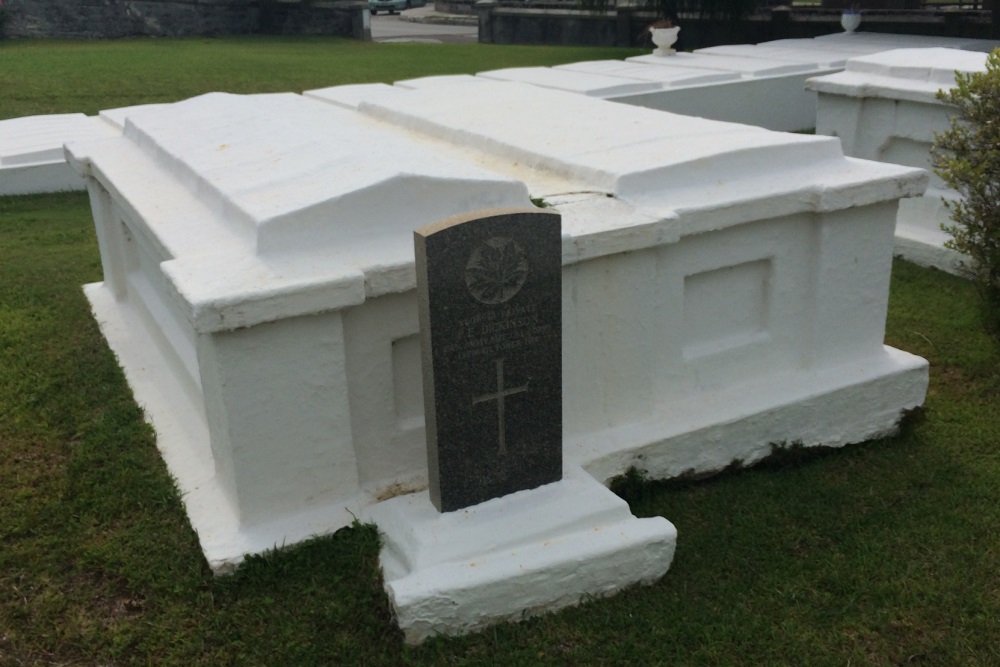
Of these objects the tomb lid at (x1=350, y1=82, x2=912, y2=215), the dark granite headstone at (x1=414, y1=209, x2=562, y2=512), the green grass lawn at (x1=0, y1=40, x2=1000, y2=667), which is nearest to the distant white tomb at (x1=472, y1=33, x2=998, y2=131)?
the tomb lid at (x1=350, y1=82, x2=912, y2=215)

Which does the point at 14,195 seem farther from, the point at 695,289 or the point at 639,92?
the point at 695,289

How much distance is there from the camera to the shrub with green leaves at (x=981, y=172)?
5.01 m

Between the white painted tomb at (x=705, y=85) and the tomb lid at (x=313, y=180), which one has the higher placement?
the tomb lid at (x=313, y=180)

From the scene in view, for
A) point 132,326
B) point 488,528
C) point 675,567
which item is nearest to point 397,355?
point 488,528

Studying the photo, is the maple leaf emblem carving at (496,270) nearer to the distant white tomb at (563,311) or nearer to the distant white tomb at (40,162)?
the distant white tomb at (563,311)

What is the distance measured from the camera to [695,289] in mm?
4312

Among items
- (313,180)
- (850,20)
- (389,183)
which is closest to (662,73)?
(850,20)

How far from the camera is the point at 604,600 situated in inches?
138

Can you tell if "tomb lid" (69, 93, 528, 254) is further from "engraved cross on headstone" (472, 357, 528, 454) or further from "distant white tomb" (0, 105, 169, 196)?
"distant white tomb" (0, 105, 169, 196)

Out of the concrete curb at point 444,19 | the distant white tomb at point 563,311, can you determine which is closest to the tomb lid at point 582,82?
the distant white tomb at point 563,311

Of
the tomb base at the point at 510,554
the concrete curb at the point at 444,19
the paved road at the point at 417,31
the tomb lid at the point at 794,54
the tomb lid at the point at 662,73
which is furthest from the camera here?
the concrete curb at the point at 444,19

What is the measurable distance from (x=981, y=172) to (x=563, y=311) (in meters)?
2.47

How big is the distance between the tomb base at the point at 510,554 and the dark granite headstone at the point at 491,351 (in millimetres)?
117

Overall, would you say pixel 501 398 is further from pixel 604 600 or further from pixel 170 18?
pixel 170 18
